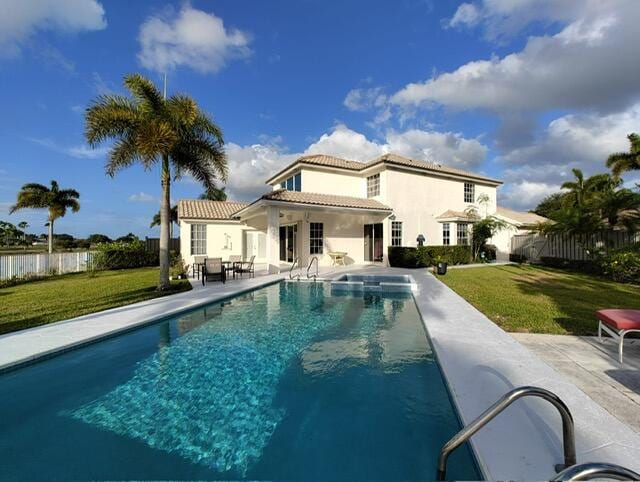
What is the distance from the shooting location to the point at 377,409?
4.00 m

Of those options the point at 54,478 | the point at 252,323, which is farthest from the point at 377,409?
the point at 252,323

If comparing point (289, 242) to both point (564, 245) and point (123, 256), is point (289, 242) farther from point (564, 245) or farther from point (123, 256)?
point (564, 245)

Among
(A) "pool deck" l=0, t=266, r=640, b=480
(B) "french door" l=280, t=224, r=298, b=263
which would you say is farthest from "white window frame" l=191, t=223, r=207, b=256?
(A) "pool deck" l=0, t=266, r=640, b=480

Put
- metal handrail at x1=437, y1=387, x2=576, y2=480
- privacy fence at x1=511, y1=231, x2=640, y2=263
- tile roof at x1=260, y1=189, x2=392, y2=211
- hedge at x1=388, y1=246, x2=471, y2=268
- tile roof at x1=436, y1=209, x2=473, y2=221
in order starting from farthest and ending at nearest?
tile roof at x1=436, y1=209, x2=473, y2=221 → hedge at x1=388, y1=246, x2=471, y2=268 → privacy fence at x1=511, y1=231, x2=640, y2=263 → tile roof at x1=260, y1=189, x2=392, y2=211 → metal handrail at x1=437, y1=387, x2=576, y2=480

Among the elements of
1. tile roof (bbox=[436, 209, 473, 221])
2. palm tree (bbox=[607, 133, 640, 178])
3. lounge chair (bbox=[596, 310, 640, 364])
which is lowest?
lounge chair (bbox=[596, 310, 640, 364])

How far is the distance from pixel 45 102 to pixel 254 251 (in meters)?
15.1

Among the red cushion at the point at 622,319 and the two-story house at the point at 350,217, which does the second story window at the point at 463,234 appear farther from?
the red cushion at the point at 622,319

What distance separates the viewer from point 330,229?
2103 centimetres

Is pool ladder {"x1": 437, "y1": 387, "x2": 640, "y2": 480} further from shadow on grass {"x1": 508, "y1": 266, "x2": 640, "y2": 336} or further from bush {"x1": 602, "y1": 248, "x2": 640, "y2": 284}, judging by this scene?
bush {"x1": 602, "y1": 248, "x2": 640, "y2": 284}

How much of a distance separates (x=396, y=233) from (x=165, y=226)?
15126mm

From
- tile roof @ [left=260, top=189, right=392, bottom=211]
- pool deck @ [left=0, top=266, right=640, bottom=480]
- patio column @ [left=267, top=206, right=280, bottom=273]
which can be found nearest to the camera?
pool deck @ [left=0, top=266, right=640, bottom=480]

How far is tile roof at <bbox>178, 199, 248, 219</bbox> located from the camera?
21719 millimetres

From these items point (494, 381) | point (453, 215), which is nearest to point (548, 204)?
point (453, 215)

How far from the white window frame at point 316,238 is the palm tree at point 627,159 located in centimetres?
2399
